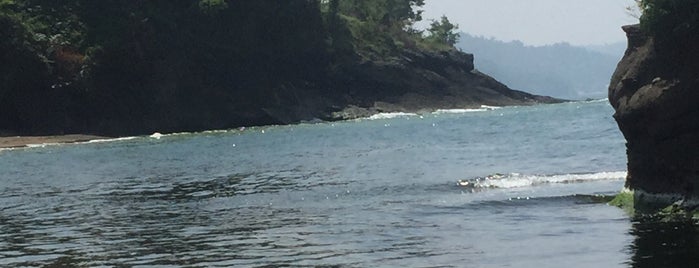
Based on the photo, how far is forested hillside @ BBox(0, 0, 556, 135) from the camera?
126688mm

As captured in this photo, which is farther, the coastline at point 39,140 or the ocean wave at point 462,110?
the ocean wave at point 462,110

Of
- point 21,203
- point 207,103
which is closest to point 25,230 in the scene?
point 21,203

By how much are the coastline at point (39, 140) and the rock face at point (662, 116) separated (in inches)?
3319

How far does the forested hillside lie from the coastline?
545 cm

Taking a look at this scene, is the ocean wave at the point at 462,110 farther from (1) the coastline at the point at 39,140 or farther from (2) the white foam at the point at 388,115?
(1) the coastline at the point at 39,140

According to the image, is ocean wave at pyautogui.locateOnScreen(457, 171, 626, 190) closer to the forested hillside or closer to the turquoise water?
the turquoise water

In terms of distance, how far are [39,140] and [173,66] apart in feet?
110

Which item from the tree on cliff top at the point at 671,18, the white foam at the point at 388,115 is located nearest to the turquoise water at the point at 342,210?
the tree on cliff top at the point at 671,18

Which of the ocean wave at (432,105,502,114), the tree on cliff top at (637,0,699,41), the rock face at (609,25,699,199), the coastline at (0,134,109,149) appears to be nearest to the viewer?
the rock face at (609,25,699,199)

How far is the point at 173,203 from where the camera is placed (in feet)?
131

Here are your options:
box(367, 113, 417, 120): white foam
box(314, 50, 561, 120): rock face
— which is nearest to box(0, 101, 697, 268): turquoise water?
box(367, 113, 417, 120): white foam

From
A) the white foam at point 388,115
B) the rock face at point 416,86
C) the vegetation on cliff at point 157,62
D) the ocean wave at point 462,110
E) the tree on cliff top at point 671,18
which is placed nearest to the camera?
the tree on cliff top at point 671,18

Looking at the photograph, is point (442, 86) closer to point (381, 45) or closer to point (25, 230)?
A: point (381, 45)

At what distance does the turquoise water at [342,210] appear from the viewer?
24703mm
